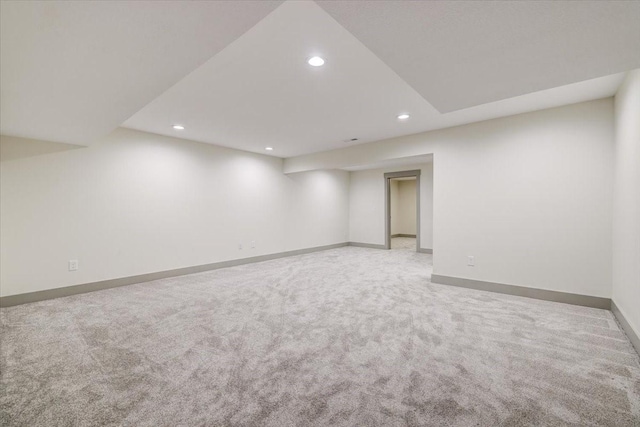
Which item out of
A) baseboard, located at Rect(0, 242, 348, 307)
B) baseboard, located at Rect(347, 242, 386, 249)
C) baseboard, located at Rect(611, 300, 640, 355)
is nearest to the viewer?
baseboard, located at Rect(611, 300, 640, 355)

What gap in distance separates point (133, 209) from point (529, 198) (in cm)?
569

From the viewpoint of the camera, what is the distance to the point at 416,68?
1687mm

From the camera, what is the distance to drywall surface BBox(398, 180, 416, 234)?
35.6 feet

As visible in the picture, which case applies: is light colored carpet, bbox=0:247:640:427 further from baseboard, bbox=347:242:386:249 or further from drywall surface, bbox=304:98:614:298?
baseboard, bbox=347:242:386:249

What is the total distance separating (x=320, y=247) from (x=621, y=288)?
19.0 feet

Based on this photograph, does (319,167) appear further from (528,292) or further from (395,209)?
(395,209)

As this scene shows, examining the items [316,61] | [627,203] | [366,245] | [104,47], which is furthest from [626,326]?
[366,245]

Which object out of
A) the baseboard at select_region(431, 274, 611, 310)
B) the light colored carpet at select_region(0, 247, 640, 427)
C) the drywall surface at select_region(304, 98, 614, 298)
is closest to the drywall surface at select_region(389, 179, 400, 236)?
the drywall surface at select_region(304, 98, 614, 298)

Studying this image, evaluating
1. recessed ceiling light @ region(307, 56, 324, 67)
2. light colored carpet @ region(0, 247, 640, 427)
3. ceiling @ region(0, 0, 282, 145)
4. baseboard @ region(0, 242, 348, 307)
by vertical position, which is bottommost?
light colored carpet @ region(0, 247, 640, 427)

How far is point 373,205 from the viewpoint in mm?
8258

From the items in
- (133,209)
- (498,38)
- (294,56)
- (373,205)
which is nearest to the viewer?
(498,38)

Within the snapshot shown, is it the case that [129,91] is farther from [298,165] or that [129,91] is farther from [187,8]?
[298,165]

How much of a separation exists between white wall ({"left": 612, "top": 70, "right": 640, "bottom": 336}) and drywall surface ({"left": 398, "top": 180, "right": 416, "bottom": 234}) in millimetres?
7757

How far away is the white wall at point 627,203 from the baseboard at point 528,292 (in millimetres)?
184
